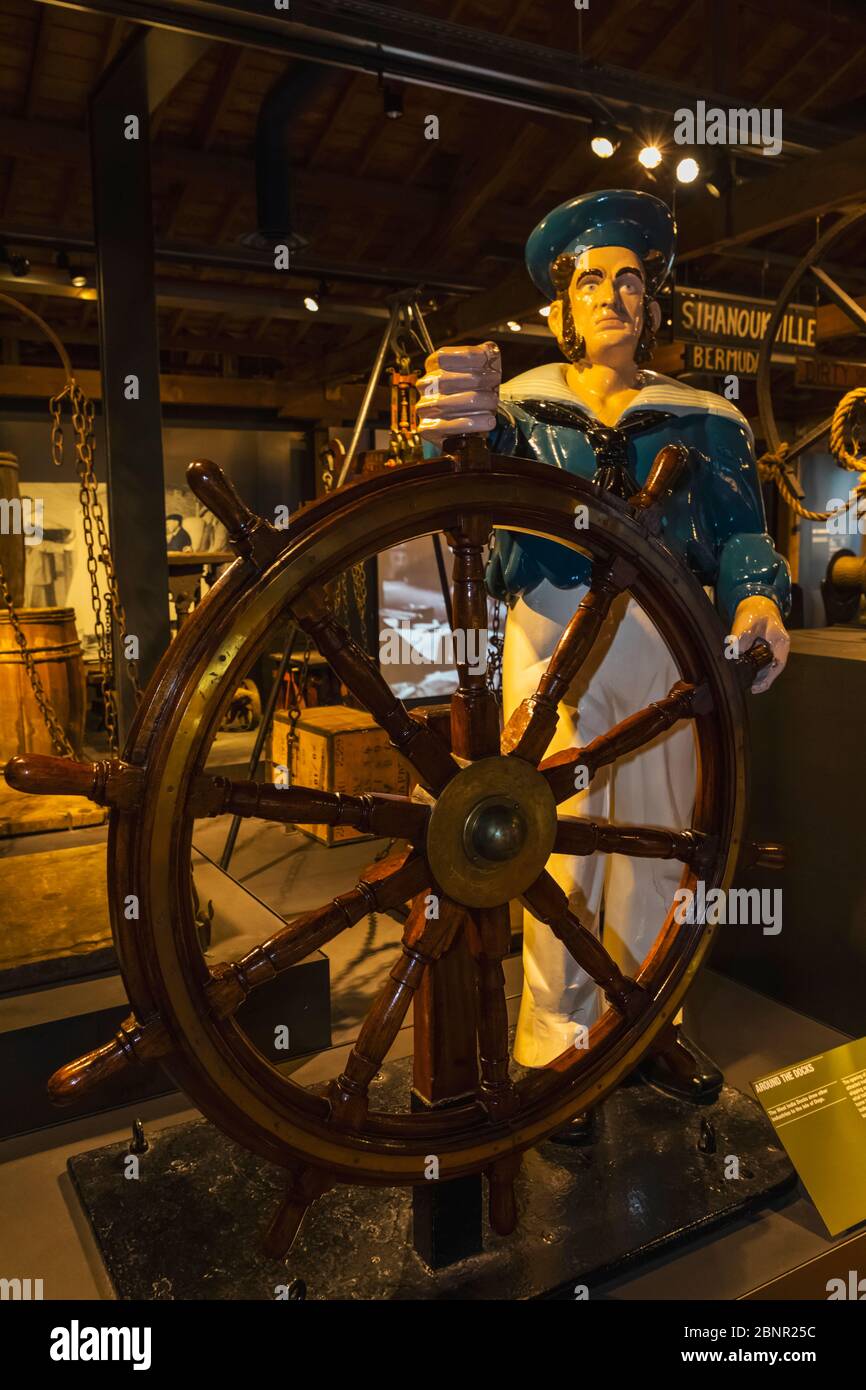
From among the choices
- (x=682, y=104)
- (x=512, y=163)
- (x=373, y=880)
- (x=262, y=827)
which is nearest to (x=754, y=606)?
(x=373, y=880)

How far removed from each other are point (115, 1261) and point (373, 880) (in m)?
0.73

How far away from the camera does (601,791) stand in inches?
74.7

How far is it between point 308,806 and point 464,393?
55 cm

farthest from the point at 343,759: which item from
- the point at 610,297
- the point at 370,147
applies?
the point at 370,147

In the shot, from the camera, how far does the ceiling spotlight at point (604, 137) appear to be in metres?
3.35

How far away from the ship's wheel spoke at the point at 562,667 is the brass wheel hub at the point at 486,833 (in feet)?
0.14

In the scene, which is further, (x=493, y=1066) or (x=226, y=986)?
(x=493, y=1066)

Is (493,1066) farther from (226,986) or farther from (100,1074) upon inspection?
(100,1074)

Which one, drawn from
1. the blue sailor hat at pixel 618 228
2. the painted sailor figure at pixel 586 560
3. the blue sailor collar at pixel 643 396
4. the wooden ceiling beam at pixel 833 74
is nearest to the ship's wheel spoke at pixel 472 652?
the painted sailor figure at pixel 586 560

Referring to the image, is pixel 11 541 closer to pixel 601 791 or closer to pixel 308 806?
pixel 601 791

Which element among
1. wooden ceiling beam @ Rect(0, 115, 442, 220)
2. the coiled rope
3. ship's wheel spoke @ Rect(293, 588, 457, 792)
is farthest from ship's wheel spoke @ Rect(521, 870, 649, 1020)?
wooden ceiling beam @ Rect(0, 115, 442, 220)

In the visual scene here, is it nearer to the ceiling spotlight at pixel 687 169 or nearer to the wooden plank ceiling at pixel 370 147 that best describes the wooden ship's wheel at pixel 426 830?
the ceiling spotlight at pixel 687 169

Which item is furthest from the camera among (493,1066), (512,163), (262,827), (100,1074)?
(512,163)

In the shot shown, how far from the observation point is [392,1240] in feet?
5.07
